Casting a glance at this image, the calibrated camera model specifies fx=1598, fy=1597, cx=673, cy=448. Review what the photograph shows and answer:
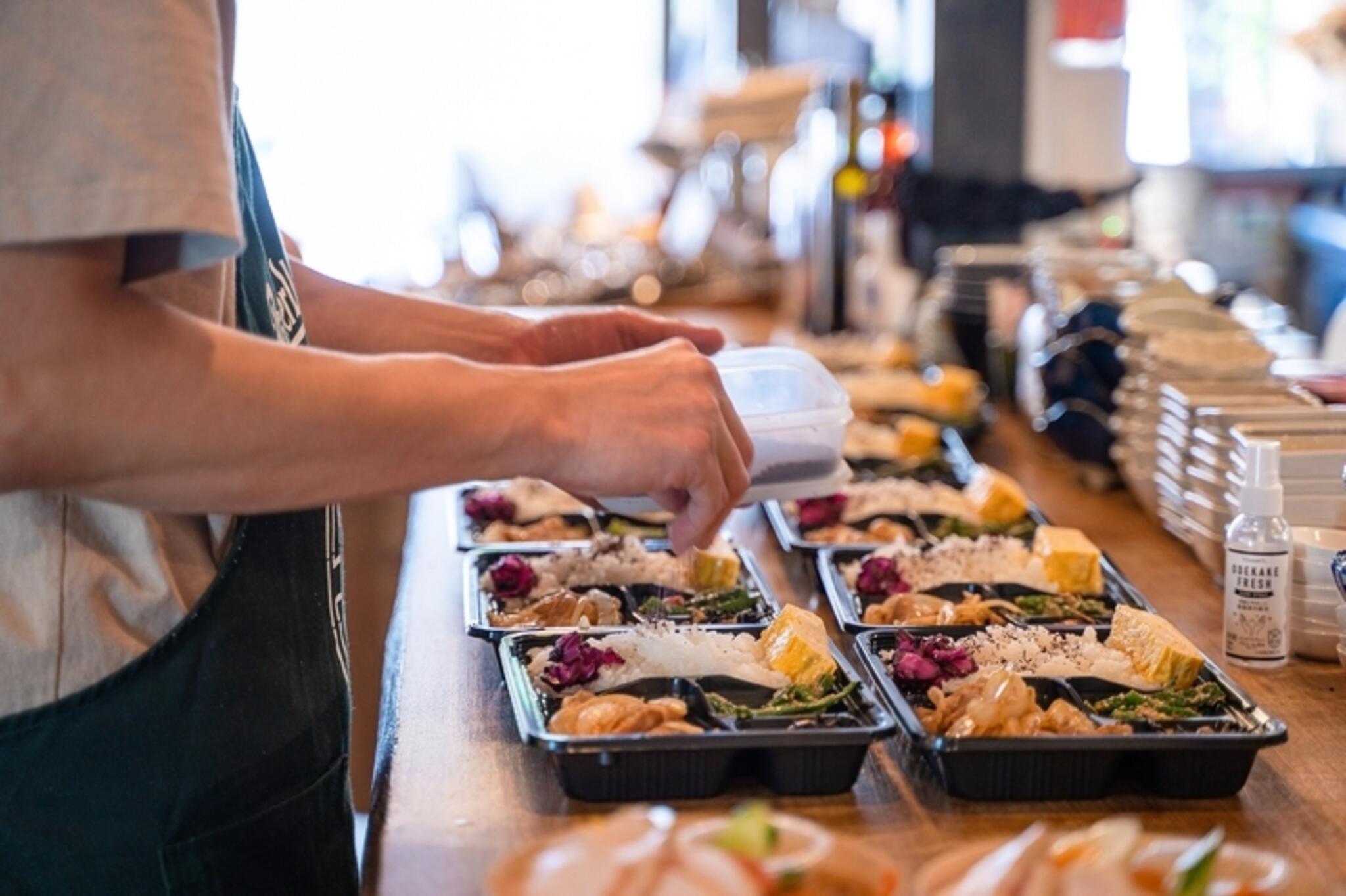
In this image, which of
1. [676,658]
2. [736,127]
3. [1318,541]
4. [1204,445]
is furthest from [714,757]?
[736,127]

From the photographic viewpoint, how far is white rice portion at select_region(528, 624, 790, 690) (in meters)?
1.46

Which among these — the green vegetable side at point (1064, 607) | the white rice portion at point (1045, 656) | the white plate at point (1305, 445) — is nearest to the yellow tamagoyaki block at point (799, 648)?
the white rice portion at point (1045, 656)

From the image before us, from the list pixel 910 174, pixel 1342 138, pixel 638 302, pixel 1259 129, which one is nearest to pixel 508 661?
pixel 910 174

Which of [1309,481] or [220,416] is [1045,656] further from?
[220,416]

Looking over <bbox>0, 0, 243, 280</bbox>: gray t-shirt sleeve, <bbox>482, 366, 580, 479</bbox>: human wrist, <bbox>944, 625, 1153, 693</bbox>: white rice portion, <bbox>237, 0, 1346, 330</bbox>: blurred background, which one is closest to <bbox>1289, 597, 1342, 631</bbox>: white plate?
<bbox>944, 625, 1153, 693</bbox>: white rice portion

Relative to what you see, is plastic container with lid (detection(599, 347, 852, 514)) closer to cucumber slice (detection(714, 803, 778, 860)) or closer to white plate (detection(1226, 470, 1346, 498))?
white plate (detection(1226, 470, 1346, 498))

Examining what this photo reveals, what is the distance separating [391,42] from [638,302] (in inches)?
244

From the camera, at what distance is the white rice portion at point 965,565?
6.14ft

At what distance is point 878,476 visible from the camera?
2.59 m

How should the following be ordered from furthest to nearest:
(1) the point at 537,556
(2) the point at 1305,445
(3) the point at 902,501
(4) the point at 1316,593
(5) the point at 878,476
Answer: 1. (5) the point at 878,476
2. (3) the point at 902,501
3. (1) the point at 537,556
4. (2) the point at 1305,445
5. (4) the point at 1316,593

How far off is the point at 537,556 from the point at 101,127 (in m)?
1.11

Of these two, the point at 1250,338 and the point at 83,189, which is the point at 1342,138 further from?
the point at 83,189

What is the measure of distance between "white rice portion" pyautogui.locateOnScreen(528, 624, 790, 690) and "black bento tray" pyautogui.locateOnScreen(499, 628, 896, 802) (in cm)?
10

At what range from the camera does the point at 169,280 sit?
120cm
